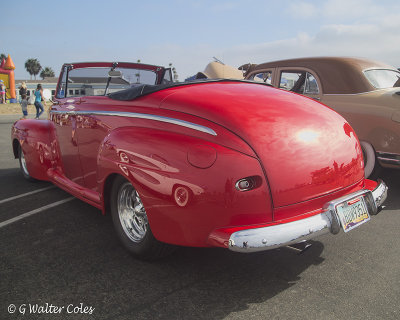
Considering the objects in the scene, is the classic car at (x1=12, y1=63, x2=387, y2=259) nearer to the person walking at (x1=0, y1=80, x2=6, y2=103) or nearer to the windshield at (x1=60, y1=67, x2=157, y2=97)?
the windshield at (x1=60, y1=67, x2=157, y2=97)

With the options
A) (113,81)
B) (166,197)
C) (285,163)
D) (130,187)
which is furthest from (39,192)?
(285,163)

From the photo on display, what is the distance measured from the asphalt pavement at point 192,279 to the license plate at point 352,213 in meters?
0.38

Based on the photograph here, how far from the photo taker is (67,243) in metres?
3.01

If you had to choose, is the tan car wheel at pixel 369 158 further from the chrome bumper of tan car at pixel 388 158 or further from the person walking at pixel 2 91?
the person walking at pixel 2 91

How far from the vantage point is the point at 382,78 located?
5.10 m

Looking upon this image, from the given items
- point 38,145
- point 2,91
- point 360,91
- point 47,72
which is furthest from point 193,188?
point 47,72

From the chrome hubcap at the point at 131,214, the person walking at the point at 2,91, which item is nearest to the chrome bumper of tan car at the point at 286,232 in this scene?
the chrome hubcap at the point at 131,214

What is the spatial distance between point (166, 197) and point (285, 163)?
75 cm

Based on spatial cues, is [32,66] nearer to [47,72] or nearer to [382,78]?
[47,72]

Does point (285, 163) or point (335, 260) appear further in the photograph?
point (335, 260)

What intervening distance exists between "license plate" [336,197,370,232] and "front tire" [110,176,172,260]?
3.84 feet

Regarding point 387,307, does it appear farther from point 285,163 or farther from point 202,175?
point 202,175

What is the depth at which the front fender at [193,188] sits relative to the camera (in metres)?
2.08

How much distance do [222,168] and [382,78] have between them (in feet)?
13.3
